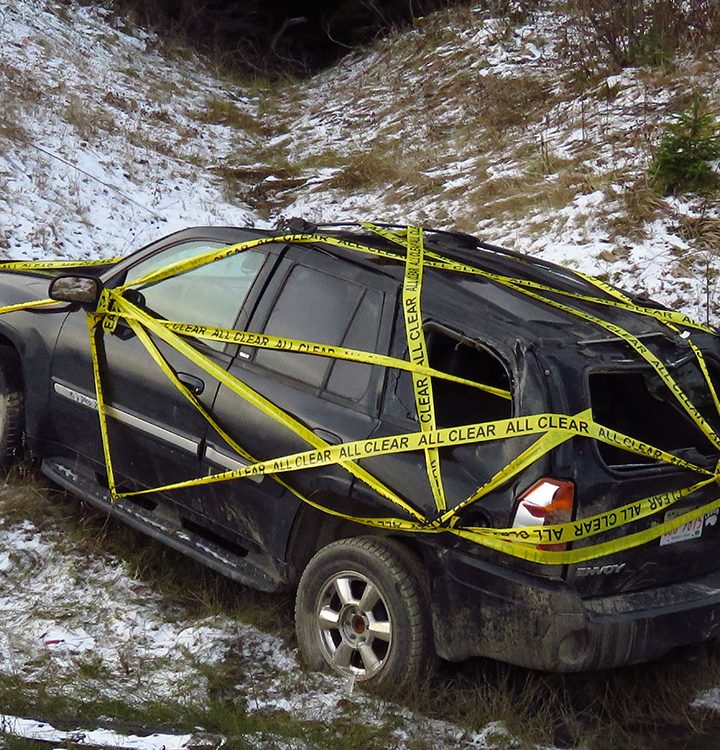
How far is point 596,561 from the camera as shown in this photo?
3566 millimetres

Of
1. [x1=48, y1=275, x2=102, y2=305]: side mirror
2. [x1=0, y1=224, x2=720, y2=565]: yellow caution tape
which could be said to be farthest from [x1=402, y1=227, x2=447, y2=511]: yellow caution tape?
[x1=48, y1=275, x2=102, y2=305]: side mirror

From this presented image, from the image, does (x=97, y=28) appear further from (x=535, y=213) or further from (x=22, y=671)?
(x=22, y=671)

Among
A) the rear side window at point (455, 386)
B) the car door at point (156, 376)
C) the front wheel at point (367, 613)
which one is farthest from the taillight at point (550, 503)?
the car door at point (156, 376)

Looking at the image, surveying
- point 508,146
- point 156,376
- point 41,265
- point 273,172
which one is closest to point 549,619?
→ point 156,376

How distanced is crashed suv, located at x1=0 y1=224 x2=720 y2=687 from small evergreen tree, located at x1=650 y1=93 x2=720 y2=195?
4.14 m

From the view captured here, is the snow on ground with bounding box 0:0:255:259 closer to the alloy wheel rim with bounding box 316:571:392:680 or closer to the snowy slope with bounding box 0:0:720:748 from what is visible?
the snowy slope with bounding box 0:0:720:748

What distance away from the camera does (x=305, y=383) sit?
420cm

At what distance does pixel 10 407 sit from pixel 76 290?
0.91m

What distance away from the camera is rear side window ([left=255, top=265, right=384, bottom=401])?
13.4 ft

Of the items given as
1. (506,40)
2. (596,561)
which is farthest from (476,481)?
(506,40)

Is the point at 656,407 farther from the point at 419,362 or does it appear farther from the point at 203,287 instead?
the point at 203,287

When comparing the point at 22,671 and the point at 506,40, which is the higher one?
the point at 506,40

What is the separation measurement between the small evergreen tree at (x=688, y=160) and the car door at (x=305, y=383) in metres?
5.20

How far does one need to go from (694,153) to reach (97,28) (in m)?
11.6
